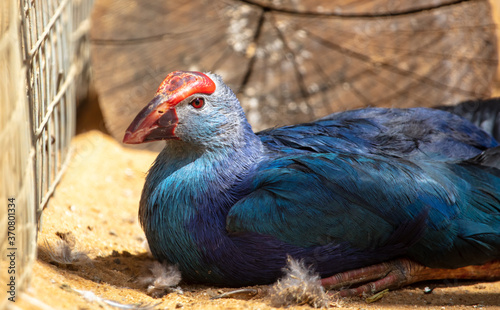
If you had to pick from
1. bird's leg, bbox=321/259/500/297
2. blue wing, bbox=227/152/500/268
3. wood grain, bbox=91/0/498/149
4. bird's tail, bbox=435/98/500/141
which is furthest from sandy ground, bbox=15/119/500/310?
bird's tail, bbox=435/98/500/141

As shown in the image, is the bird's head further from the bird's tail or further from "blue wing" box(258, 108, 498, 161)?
the bird's tail

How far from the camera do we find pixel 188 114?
2959 mm

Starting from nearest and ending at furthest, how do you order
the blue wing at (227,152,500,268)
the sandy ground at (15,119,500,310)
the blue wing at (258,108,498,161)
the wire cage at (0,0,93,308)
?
the wire cage at (0,0,93,308), the sandy ground at (15,119,500,310), the blue wing at (227,152,500,268), the blue wing at (258,108,498,161)

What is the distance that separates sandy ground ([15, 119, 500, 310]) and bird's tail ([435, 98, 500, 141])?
1.18 metres

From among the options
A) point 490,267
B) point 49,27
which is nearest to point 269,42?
point 49,27

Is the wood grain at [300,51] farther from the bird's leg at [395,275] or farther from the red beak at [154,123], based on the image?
the red beak at [154,123]

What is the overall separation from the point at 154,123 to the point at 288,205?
2.60ft

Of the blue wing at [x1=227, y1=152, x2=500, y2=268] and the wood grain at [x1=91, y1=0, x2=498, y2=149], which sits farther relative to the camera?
the wood grain at [x1=91, y1=0, x2=498, y2=149]

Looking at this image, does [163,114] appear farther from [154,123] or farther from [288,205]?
[288,205]

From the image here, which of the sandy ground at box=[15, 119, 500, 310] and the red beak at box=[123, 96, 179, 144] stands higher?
the red beak at box=[123, 96, 179, 144]

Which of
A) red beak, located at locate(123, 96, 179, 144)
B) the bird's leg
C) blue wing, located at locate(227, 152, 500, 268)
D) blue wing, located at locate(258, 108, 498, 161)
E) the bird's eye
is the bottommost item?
the bird's leg

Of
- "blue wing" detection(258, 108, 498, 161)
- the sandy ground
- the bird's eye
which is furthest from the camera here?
"blue wing" detection(258, 108, 498, 161)

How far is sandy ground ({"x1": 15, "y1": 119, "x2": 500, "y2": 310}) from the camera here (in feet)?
8.84

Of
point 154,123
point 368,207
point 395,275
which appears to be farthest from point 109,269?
point 395,275
